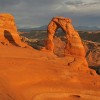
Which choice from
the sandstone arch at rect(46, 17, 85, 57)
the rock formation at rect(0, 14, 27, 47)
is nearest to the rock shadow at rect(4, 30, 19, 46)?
the rock formation at rect(0, 14, 27, 47)

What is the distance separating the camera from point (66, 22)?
37.5 m

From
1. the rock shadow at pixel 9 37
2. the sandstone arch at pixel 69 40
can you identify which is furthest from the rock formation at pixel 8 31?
the sandstone arch at pixel 69 40

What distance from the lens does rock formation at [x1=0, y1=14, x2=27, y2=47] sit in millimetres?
39375

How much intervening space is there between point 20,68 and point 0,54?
3.53 meters

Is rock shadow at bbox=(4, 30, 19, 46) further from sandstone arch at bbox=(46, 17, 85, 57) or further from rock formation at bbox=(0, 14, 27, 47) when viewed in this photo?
sandstone arch at bbox=(46, 17, 85, 57)

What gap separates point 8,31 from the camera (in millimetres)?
40031

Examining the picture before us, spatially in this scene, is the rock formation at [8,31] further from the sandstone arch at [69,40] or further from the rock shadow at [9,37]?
the sandstone arch at [69,40]

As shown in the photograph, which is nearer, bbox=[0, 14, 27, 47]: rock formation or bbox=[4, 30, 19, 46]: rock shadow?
bbox=[0, 14, 27, 47]: rock formation

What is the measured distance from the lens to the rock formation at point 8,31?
1550 inches

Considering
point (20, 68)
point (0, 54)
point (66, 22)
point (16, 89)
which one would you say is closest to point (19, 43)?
point (66, 22)

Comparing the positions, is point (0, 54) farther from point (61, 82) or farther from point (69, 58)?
point (69, 58)

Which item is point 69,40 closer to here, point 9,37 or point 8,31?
point 9,37

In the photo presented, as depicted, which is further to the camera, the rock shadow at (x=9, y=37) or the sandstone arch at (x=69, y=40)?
the rock shadow at (x=9, y=37)

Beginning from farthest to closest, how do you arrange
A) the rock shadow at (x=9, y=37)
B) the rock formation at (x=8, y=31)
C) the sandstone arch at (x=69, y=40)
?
the rock shadow at (x=9, y=37) → the rock formation at (x=8, y=31) → the sandstone arch at (x=69, y=40)
